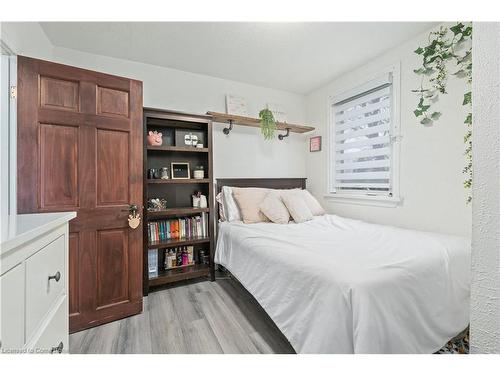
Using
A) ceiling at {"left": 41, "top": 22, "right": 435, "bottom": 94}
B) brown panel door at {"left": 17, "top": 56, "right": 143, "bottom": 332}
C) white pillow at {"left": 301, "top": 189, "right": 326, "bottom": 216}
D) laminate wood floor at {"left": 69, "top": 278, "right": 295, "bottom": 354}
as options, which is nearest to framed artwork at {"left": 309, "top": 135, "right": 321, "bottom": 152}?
white pillow at {"left": 301, "top": 189, "right": 326, "bottom": 216}

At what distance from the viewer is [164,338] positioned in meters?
1.61

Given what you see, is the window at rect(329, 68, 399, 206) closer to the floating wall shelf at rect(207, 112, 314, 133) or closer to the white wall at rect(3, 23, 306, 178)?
the floating wall shelf at rect(207, 112, 314, 133)

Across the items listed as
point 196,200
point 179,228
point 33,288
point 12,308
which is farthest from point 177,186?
point 12,308

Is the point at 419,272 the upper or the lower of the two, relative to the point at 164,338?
upper

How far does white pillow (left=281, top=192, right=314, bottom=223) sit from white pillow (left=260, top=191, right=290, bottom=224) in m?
0.06

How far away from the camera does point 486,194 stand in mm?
520

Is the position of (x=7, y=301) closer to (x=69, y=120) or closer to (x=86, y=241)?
(x=86, y=241)

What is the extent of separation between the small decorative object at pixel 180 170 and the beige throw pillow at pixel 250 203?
62 cm

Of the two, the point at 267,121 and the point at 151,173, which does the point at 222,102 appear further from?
the point at 151,173

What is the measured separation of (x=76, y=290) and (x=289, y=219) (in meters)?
2.08

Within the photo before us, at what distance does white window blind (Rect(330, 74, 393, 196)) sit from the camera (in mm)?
2428

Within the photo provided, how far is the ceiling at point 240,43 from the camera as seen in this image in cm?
193

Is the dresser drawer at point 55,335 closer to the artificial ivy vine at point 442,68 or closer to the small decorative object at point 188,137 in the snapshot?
the small decorative object at point 188,137
